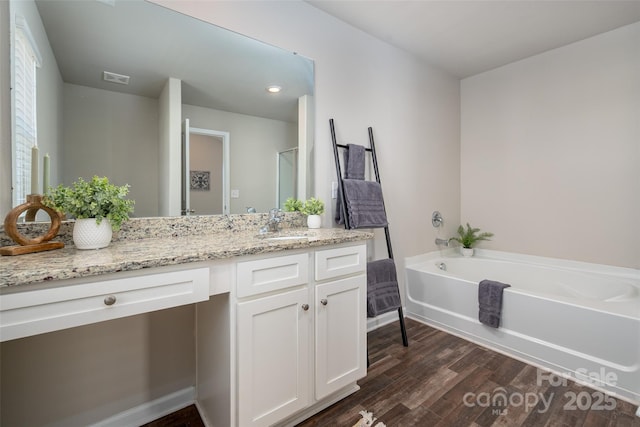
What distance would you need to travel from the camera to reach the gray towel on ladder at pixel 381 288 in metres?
2.14

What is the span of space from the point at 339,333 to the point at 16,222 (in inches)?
56.1

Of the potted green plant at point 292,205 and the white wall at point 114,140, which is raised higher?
the white wall at point 114,140

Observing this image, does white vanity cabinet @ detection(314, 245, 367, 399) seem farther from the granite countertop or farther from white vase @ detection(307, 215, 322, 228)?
white vase @ detection(307, 215, 322, 228)

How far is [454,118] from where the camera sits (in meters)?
3.27

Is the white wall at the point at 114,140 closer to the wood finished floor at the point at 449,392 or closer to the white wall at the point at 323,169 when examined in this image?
the white wall at the point at 323,169

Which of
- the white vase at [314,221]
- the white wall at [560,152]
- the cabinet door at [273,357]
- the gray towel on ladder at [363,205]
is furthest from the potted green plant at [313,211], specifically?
the white wall at [560,152]

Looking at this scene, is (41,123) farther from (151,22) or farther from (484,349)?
(484,349)

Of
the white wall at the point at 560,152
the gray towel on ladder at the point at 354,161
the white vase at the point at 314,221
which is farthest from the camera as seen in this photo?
the white wall at the point at 560,152

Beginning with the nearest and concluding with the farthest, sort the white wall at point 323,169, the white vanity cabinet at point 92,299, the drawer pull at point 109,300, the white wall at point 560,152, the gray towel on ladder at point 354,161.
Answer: the white vanity cabinet at point 92,299
the drawer pull at point 109,300
the white wall at point 323,169
the gray towel on ladder at point 354,161
the white wall at point 560,152

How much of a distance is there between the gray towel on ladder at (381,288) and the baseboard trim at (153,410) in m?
1.23

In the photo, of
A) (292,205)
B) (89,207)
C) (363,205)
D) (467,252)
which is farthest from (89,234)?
(467,252)

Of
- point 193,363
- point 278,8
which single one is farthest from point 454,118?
point 193,363

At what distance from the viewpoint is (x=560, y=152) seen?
2680 mm

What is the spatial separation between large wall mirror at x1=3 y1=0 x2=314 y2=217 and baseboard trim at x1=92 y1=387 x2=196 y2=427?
37.8 inches
